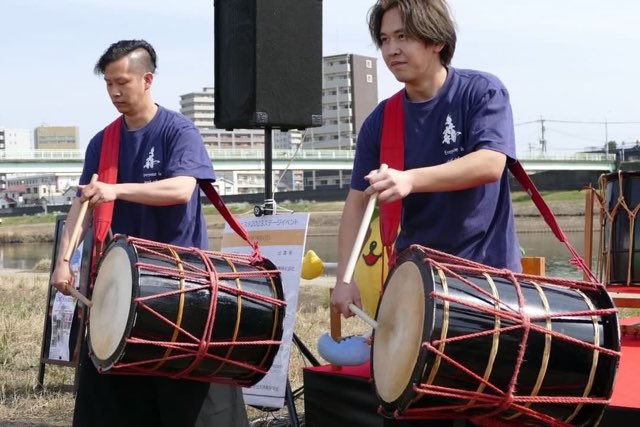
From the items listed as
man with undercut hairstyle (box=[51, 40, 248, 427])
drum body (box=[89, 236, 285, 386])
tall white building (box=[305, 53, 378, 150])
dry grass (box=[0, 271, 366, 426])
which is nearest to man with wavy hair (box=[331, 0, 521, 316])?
drum body (box=[89, 236, 285, 386])

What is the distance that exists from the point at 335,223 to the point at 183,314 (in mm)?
37058

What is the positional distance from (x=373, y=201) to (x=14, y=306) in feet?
26.8

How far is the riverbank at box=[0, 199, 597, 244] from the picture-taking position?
3634cm

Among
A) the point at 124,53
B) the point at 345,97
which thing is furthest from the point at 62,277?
the point at 345,97

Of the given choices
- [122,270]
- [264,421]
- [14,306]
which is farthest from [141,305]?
[14,306]

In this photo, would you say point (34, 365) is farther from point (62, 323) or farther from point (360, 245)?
point (360, 245)

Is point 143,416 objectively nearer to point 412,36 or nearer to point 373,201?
point 373,201

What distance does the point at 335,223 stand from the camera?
40250mm

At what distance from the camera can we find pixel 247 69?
541 cm

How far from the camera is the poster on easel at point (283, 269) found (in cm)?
469

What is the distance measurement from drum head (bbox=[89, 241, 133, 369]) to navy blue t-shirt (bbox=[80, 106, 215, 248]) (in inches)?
12.4

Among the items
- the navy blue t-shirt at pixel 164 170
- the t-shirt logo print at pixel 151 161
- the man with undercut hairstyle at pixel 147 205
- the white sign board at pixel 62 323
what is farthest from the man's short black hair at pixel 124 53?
the white sign board at pixel 62 323

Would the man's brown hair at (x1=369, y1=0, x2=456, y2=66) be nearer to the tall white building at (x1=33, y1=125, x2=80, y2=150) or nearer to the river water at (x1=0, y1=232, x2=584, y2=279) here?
the river water at (x1=0, y1=232, x2=584, y2=279)

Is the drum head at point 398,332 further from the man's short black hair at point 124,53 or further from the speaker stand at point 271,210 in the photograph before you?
the speaker stand at point 271,210
